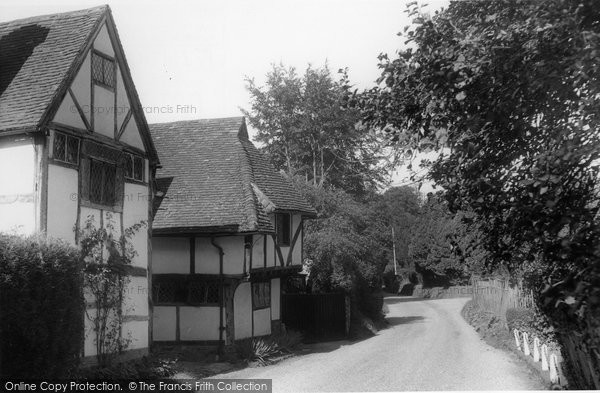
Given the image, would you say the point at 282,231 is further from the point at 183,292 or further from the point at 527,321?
the point at 527,321

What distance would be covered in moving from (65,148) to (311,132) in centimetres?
3075

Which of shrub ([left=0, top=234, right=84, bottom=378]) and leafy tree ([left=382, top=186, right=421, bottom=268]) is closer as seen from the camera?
shrub ([left=0, top=234, right=84, bottom=378])

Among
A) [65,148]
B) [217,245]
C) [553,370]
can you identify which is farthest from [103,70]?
[553,370]

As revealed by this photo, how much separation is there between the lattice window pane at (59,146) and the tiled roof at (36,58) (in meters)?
0.69

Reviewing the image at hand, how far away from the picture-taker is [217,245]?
1962 cm

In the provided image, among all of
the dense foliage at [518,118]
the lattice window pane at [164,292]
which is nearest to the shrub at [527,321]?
the dense foliage at [518,118]

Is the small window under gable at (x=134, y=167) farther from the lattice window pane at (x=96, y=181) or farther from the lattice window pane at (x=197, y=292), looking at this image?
the lattice window pane at (x=197, y=292)

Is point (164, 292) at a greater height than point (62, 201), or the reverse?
point (62, 201)

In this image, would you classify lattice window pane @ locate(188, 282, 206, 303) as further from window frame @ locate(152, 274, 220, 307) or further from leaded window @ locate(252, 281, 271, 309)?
leaded window @ locate(252, 281, 271, 309)

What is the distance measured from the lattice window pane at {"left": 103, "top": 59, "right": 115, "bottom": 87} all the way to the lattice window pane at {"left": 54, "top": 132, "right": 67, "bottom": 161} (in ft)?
7.40

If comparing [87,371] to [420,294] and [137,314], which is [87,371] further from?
[420,294]

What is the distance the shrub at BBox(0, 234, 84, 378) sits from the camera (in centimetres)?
931

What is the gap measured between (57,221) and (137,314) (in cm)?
388

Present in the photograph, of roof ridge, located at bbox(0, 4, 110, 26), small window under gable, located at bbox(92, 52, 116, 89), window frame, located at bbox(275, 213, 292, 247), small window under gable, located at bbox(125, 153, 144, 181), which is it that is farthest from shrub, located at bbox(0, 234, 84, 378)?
window frame, located at bbox(275, 213, 292, 247)
